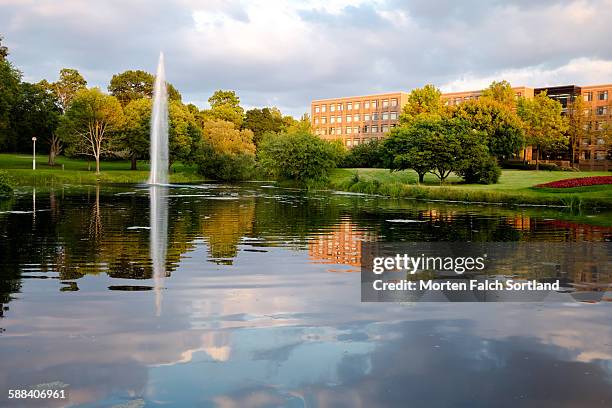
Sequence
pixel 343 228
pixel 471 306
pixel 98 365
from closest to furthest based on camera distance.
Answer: pixel 98 365 → pixel 471 306 → pixel 343 228

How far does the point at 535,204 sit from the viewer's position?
129ft


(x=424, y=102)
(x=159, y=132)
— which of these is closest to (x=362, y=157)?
(x=424, y=102)

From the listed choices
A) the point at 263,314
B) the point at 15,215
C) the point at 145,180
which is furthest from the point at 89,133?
the point at 263,314

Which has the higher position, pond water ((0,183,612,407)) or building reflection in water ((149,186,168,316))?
building reflection in water ((149,186,168,316))

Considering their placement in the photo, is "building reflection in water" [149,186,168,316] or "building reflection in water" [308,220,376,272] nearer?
"building reflection in water" [149,186,168,316]

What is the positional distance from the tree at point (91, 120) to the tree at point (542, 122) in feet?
210

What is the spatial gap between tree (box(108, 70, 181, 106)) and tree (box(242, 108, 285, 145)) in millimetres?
26497

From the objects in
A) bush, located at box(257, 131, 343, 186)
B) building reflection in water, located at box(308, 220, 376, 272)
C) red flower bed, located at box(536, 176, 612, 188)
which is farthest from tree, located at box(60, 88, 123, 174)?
building reflection in water, located at box(308, 220, 376, 272)

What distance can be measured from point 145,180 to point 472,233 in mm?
61471

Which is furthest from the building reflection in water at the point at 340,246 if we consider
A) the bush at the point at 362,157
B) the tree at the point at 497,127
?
the bush at the point at 362,157

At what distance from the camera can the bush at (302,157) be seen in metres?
65.8

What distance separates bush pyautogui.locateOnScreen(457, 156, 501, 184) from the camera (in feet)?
199

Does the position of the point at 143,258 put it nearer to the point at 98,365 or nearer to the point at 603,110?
the point at 98,365

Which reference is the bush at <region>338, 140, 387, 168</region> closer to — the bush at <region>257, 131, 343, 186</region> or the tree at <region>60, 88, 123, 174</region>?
the bush at <region>257, 131, 343, 186</region>
